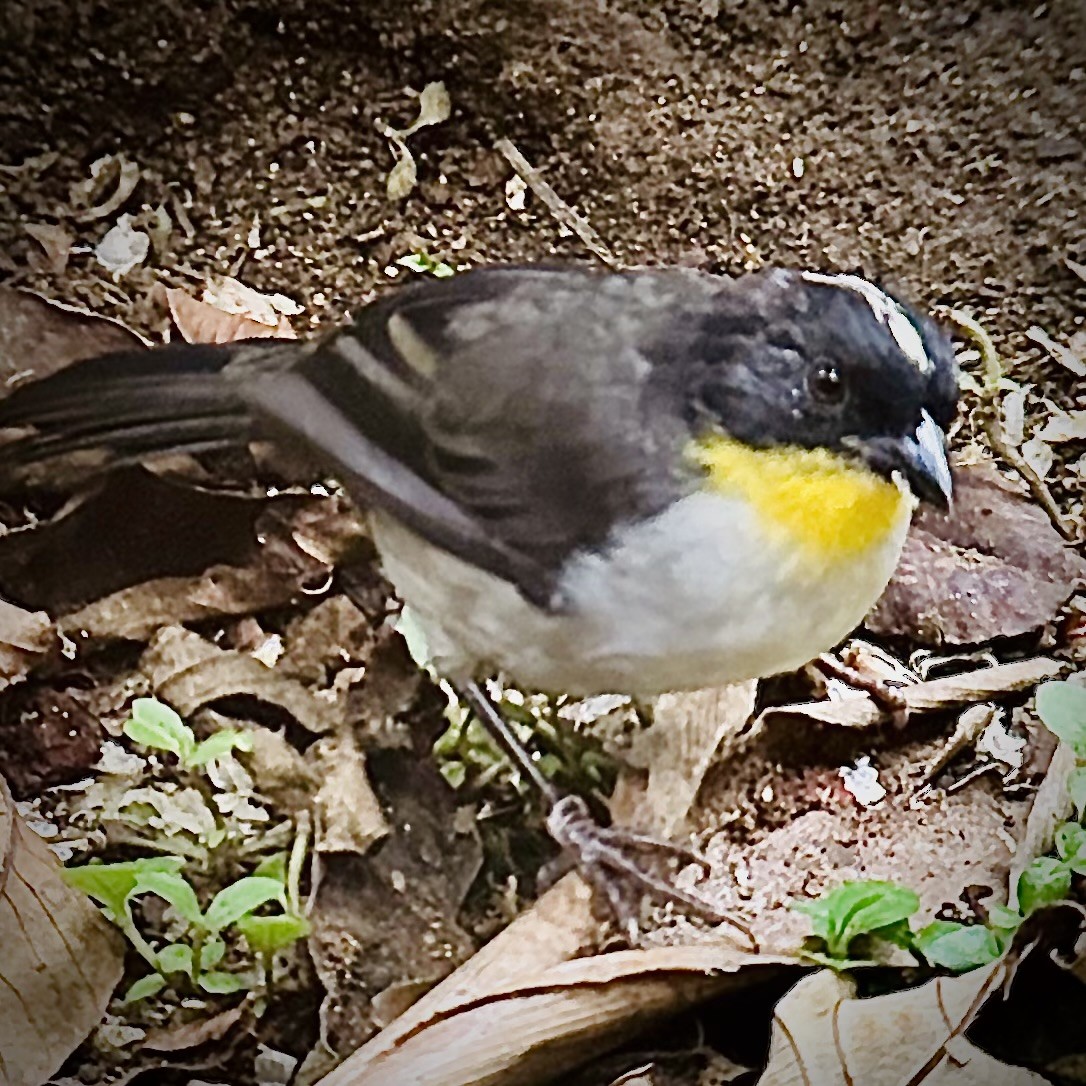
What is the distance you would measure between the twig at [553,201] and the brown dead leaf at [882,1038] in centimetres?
54

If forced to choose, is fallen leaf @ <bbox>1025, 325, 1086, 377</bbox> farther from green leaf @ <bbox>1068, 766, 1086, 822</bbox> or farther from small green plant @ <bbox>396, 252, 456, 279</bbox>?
small green plant @ <bbox>396, 252, 456, 279</bbox>

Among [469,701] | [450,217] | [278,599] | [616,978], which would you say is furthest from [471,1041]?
[450,217]

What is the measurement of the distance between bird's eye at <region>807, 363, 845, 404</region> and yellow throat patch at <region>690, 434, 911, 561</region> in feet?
0.11

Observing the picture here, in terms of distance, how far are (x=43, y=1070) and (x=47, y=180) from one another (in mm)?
621

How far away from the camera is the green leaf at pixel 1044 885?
3.51 ft

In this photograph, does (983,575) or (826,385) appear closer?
Result: (826,385)

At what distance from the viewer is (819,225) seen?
42.9 inches

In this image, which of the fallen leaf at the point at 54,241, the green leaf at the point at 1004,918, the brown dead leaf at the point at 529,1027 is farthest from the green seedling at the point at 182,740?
the green leaf at the point at 1004,918

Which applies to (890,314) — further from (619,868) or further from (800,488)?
(619,868)

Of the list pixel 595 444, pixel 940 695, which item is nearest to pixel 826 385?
pixel 595 444

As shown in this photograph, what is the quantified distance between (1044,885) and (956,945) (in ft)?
0.25

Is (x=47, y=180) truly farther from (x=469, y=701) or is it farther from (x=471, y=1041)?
(x=471, y=1041)

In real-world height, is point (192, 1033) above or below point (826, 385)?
below

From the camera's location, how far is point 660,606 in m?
1.02
